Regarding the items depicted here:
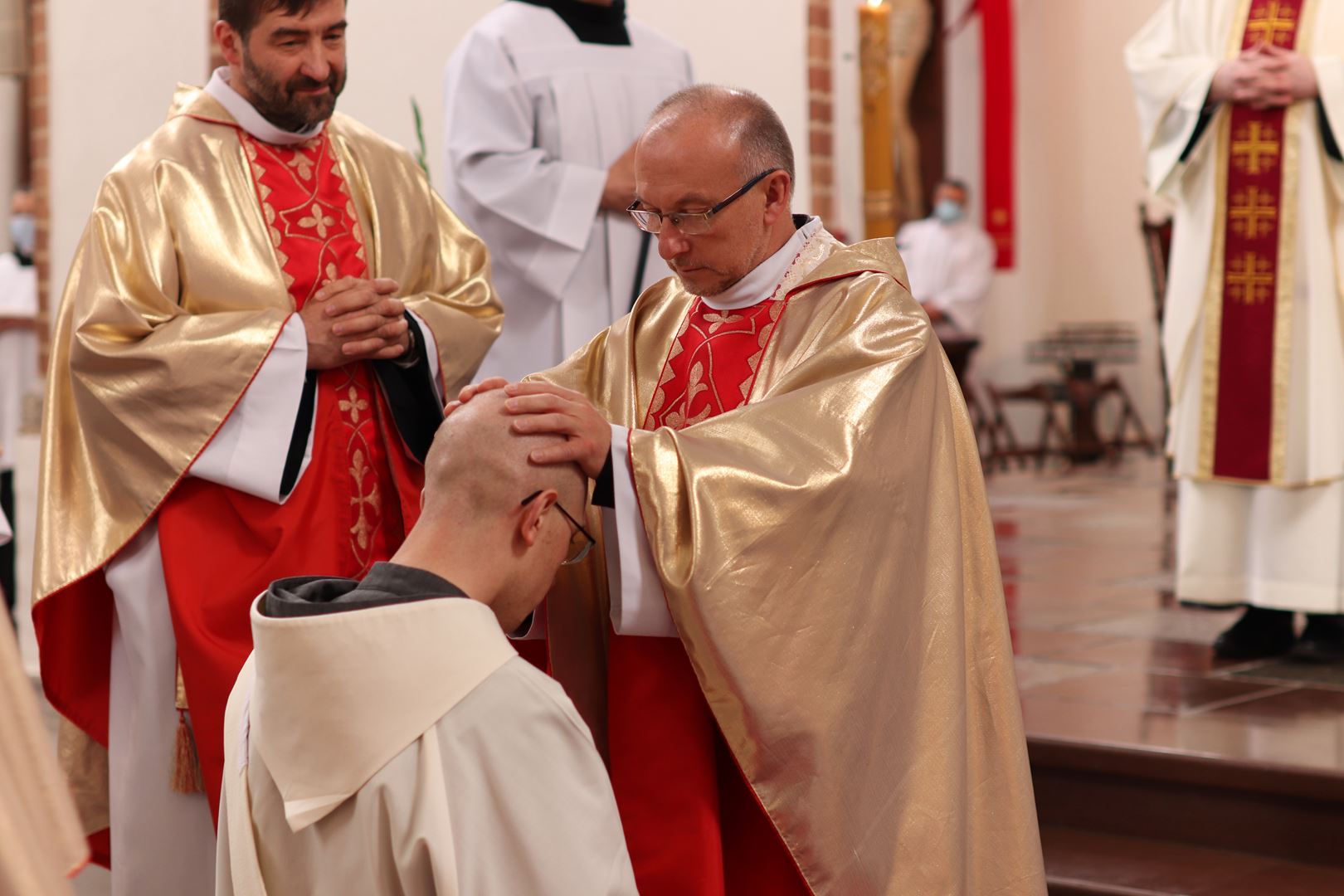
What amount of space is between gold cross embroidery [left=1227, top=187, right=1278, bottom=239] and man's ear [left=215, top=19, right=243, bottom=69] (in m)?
2.91

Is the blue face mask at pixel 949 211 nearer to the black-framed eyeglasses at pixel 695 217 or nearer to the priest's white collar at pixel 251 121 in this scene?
the priest's white collar at pixel 251 121

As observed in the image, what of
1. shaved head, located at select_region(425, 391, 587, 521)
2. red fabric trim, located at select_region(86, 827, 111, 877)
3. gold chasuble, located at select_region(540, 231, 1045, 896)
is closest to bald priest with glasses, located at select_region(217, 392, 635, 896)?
shaved head, located at select_region(425, 391, 587, 521)

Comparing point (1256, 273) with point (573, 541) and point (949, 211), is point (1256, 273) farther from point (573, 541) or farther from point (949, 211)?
point (949, 211)

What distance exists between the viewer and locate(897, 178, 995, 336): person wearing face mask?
41.9 feet

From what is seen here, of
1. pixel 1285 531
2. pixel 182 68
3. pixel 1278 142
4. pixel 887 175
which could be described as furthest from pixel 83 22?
pixel 1285 531

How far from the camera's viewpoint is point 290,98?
3070 mm

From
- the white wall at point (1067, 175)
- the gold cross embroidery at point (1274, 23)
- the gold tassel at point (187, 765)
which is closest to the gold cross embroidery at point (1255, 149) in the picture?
the gold cross embroidery at point (1274, 23)

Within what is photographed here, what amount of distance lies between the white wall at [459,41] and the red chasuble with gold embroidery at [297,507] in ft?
6.10

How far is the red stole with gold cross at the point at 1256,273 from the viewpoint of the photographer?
4.62m

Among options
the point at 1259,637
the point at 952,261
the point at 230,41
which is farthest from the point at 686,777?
the point at 952,261

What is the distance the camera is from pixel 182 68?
494 cm

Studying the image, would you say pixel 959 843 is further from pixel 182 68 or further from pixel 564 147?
pixel 182 68

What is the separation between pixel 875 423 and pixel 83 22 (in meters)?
3.59

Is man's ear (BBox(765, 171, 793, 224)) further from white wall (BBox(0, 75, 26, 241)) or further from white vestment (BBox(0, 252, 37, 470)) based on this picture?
white wall (BBox(0, 75, 26, 241))
